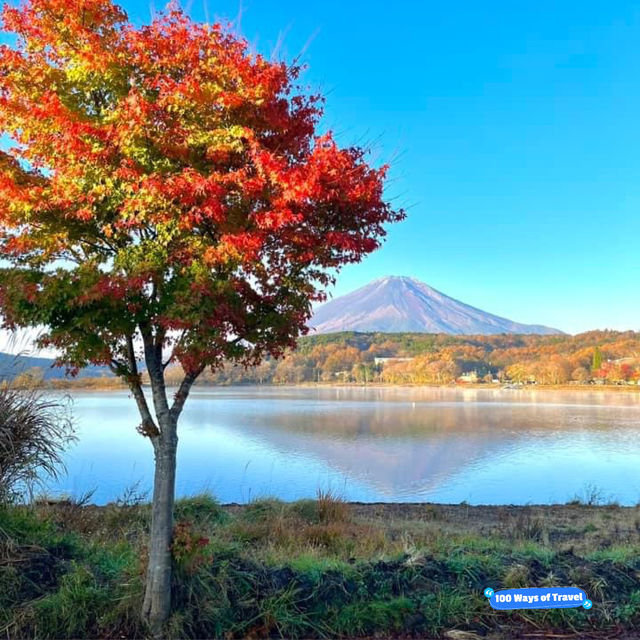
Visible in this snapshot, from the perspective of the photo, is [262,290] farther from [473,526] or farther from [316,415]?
[316,415]

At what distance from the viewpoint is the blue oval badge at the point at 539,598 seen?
4816 mm

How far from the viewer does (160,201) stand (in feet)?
14.2

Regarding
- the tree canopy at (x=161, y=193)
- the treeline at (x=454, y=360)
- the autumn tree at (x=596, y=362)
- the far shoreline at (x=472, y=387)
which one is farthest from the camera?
the treeline at (x=454, y=360)

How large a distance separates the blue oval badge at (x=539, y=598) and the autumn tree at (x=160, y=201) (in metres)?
2.67

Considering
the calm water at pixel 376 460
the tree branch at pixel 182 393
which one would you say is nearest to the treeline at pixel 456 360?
the calm water at pixel 376 460

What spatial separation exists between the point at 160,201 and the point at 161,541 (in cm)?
261

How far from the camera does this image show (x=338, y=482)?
50.6 ft

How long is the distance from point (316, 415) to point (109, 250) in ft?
111

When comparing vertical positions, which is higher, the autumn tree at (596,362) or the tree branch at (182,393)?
the autumn tree at (596,362)

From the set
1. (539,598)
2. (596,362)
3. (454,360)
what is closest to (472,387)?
(454,360)

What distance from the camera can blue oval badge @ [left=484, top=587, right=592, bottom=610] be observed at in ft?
15.8

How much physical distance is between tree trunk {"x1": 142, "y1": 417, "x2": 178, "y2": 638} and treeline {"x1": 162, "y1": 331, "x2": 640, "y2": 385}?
94.6 meters

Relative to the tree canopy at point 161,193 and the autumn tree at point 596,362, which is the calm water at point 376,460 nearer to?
the tree canopy at point 161,193

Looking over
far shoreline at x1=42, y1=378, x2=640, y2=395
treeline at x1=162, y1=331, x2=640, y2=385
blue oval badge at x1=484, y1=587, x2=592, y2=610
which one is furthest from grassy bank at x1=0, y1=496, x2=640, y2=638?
treeline at x1=162, y1=331, x2=640, y2=385
